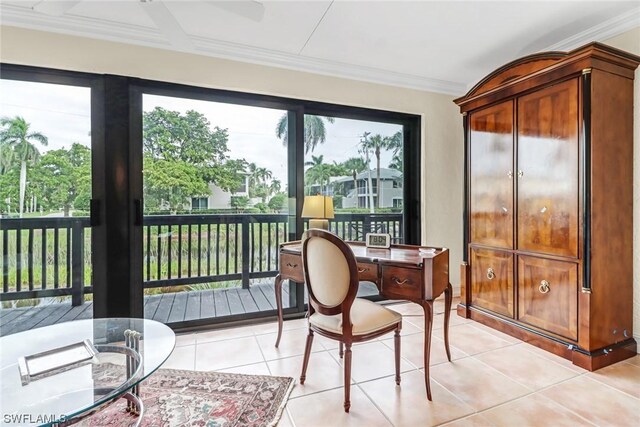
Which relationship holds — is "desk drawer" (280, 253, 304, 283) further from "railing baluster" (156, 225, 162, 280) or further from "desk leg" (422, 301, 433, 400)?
"railing baluster" (156, 225, 162, 280)

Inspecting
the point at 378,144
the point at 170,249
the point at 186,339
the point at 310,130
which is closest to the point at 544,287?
the point at 378,144

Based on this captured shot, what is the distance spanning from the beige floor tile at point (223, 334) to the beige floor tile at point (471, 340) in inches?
66.0

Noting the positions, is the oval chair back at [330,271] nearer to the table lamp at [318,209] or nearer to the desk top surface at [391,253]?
the desk top surface at [391,253]

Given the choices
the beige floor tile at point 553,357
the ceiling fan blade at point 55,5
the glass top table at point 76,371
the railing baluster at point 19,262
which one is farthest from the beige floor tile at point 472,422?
the railing baluster at point 19,262

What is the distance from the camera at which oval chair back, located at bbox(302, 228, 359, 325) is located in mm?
1697

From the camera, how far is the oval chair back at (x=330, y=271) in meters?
1.70

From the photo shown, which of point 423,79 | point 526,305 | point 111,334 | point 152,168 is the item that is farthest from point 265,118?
point 526,305

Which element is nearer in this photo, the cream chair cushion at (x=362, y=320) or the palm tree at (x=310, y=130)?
the cream chair cushion at (x=362, y=320)

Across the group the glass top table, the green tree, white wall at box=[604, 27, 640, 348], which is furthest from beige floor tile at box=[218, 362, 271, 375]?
white wall at box=[604, 27, 640, 348]

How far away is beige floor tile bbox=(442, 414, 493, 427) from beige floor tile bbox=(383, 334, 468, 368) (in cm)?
55

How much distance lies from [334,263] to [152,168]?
191cm

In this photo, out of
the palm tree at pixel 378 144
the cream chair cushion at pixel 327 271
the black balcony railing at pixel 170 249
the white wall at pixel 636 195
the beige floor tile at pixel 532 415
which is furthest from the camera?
the palm tree at pixel 378 144

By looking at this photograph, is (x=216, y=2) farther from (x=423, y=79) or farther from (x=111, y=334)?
(x=423, y=79)

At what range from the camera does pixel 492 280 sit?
285 centimetres
